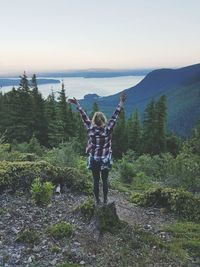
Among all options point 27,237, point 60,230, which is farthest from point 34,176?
point 27,237

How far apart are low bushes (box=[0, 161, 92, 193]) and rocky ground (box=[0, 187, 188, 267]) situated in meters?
0.84

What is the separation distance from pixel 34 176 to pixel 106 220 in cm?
376

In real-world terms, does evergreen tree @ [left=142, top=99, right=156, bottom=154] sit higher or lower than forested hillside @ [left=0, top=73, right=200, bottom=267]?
lower

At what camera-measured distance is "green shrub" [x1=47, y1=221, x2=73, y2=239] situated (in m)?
9.74

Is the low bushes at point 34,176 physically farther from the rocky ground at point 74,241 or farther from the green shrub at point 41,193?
the green shrub at point 41,193

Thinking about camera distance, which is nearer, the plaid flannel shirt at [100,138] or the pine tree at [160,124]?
the plaid flannel shirt at [100,138]

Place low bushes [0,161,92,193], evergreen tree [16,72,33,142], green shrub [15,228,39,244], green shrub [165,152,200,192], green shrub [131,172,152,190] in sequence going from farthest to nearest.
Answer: evergreen tree [16,72,33,142], green shrub [131,172,152,190], green shrub [165,152,200,192], low bushes [0,161,92,193], green shrub [15,228,39,244]

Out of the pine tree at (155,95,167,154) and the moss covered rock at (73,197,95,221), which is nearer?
the moss covered rock at (73,197,95,221)

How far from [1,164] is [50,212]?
3.25 meters

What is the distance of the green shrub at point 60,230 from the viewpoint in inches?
384

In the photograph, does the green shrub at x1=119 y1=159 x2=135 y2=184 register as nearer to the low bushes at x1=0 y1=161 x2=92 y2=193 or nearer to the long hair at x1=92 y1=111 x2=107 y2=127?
the low bushes at x1=0 y1=161 x2=92 y2=193

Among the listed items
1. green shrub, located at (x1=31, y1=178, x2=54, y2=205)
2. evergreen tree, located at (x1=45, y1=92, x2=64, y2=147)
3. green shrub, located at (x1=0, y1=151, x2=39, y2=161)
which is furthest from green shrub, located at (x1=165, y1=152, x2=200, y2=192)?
evergreen tree, located at (x1=45, y1=92, x2=64, y2=147)

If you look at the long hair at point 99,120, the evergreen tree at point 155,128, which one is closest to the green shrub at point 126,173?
the long hair at point 99,120

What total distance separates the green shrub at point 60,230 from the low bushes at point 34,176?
292cm
